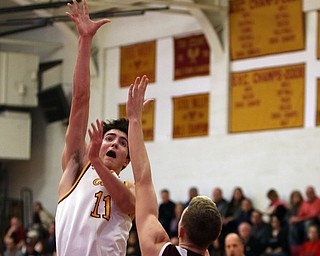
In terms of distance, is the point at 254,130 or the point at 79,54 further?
the point at 254,130

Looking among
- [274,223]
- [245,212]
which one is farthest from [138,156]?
[245,212]

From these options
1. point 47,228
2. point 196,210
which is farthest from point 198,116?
point 196,210

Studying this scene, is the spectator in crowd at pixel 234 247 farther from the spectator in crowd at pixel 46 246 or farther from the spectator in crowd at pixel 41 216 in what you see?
the spectator in crowd at pixel 41 216

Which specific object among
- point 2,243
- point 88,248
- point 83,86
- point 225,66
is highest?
point 225,66

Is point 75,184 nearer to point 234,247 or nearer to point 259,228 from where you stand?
point 234,247

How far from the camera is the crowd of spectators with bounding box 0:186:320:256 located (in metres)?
16.3

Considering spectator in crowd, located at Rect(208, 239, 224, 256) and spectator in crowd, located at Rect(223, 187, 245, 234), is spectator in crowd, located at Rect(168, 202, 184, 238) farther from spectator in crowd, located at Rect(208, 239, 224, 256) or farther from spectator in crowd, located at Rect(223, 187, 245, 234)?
spectator in crowd, located at Rect(208, 239, 224, 256)

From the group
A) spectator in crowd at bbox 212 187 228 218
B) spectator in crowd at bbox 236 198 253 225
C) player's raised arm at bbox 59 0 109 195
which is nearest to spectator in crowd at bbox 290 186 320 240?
spectator in crowd at bbox 236 198 253 225

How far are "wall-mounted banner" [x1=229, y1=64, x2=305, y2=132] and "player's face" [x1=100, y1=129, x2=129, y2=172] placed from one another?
41.7ft

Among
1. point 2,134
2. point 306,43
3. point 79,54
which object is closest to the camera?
point 79,54

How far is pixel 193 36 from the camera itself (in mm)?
20891

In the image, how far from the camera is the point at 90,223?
5602 mm

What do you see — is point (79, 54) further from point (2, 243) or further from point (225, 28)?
point (2, 243)

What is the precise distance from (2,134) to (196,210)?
2014 centimetres
